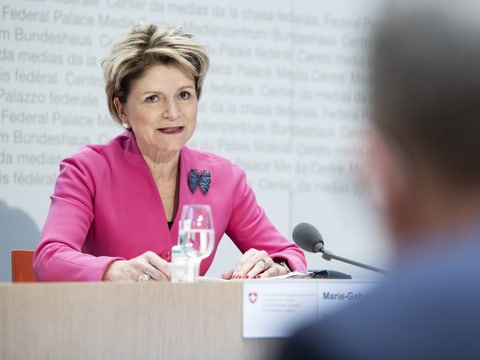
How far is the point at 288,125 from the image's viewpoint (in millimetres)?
5074

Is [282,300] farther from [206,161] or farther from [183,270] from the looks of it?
[206,161]

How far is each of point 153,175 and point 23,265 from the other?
0.58 m

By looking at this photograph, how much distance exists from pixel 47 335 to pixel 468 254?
132 cm

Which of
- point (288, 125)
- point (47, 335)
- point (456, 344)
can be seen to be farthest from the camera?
point (288, 125)

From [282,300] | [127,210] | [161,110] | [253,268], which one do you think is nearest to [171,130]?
[161,110]

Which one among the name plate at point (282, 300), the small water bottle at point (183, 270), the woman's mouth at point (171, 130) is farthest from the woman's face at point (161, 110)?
the name plate at point (282, 300)

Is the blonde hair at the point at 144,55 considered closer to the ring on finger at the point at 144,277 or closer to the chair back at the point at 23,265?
the chair back at the point at 23,265

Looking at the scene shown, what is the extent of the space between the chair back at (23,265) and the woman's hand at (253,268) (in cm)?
82

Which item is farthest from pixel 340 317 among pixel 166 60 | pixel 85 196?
pixel 166 60

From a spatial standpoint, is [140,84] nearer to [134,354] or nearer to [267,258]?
[267,258]

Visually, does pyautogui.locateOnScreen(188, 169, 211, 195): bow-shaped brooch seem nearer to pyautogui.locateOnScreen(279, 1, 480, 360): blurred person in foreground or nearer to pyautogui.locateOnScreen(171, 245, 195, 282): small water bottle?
pyautogui.locateOnScreen(171, 245, 195, 282): small water bottle

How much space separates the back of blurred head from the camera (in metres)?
0.65

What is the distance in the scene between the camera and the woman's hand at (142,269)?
2.23 metres

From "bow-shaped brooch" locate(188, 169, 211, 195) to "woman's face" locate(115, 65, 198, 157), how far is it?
119 mm
